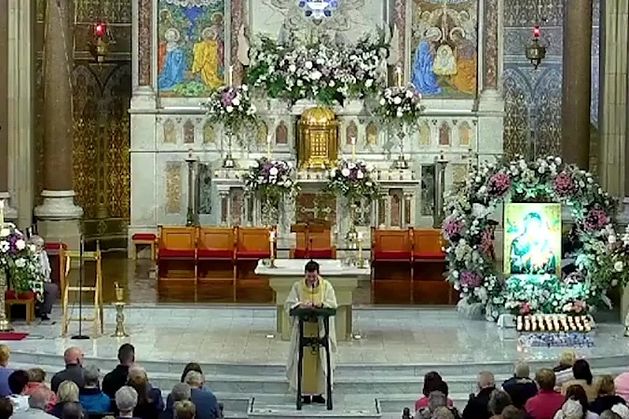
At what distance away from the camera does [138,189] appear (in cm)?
2808

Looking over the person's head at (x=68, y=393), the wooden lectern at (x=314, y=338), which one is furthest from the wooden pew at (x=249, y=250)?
the person's head at (x=68, y=393)

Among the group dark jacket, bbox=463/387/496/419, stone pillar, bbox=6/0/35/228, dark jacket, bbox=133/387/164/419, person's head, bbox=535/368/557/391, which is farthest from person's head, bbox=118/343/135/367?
stone pillar, bbox=6/0/35/228

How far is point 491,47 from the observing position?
28.3m

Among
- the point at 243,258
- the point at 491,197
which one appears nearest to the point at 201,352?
the point at 491,197

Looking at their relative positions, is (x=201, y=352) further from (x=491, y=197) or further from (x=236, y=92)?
(x=236, y=92)

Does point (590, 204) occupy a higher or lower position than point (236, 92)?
lower

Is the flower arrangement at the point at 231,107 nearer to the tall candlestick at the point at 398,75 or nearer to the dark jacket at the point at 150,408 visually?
the tall candlestick at the point at 398,75

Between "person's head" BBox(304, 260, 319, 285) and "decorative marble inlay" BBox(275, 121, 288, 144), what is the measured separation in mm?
11338

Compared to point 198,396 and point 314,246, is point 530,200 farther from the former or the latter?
point 198,396

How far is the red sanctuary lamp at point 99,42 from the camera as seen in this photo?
2877 cm

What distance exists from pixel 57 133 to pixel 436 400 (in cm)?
1484

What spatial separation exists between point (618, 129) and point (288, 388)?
9.63 meters

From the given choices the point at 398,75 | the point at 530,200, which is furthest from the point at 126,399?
the point at 398,75

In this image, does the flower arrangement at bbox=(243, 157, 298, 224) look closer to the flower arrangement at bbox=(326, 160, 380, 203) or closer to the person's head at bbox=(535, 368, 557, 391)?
the flower arrangement at bbox=(326, 160, 380, 203)
